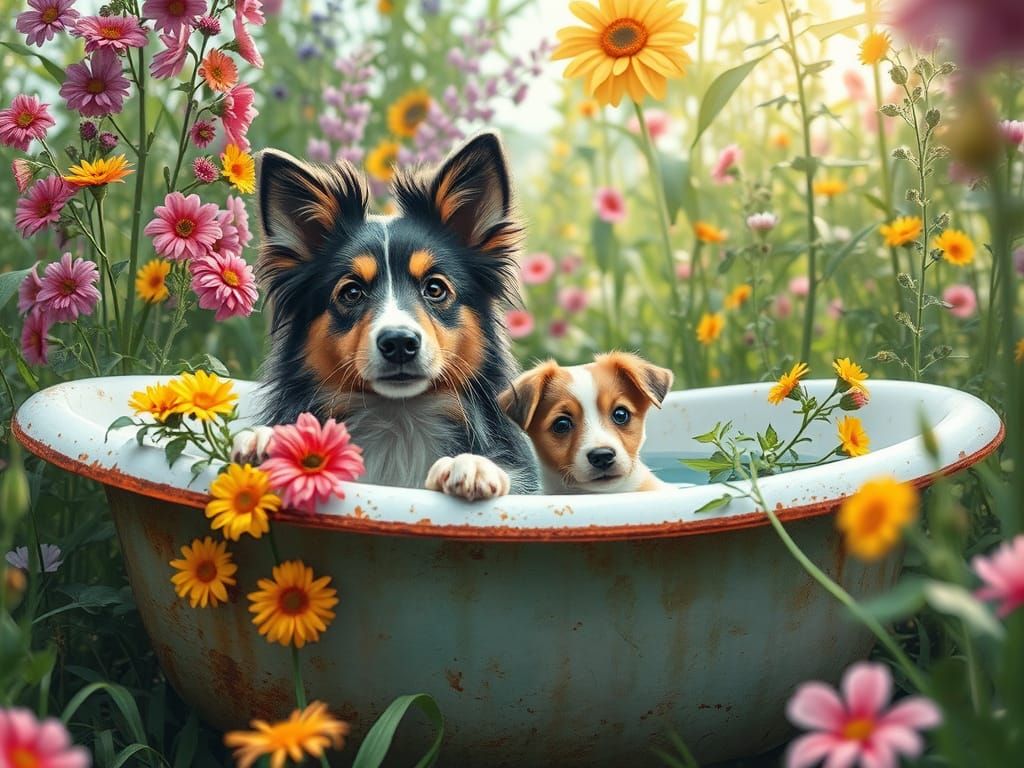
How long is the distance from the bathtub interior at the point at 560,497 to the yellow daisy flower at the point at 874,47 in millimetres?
814

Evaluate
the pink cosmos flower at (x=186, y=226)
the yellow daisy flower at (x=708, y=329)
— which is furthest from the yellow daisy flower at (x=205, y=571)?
the yellow daisy flower at (x=708, y=329)

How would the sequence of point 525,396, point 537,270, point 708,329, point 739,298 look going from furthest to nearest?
point 537,270
point 739,298
point 708,329
point 525,396

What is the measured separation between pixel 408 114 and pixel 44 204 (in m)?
2.55

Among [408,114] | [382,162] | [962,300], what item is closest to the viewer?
[962,300]

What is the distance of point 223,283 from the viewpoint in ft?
8.66

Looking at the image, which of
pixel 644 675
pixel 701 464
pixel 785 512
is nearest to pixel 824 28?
pixel 701 464

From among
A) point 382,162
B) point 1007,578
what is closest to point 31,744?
point 1007,578

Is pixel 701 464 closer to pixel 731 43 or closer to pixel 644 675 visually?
pixel 644 675

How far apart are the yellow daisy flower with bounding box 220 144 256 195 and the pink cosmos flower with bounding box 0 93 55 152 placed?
0.40 meters

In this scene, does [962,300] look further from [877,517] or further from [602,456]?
[877,517]

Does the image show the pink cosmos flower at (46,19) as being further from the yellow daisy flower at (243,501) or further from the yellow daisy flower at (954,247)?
the yellow daisy flower at (954,247)

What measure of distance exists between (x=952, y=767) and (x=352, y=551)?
3.42 ft

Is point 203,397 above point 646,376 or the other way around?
above

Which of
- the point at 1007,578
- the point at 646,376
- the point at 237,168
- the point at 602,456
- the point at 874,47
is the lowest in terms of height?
the point at 602,456
